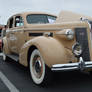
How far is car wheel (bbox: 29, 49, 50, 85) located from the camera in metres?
3.95

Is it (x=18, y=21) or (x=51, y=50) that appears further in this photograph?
(x=18, y=21)

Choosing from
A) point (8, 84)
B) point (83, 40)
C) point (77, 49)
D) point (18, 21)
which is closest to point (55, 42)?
point (77, 49)

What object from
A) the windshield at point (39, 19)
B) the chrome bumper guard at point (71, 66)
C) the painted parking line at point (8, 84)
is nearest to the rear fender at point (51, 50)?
the chrome bumper guard at point (71, 66)

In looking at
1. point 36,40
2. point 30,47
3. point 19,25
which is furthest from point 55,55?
point 19,25

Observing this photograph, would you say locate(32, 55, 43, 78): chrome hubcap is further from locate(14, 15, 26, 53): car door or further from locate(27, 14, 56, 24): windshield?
locate(27, 14, 56, 24): windshield

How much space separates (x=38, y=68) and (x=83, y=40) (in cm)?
118

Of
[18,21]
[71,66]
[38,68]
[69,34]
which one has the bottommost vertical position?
[38,68]

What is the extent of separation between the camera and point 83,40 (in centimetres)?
386

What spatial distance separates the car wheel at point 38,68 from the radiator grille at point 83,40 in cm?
85

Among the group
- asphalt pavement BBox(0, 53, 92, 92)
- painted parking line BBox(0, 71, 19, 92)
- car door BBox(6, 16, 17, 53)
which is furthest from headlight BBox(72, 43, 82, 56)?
car door BBox(6, 16, 17, 53)

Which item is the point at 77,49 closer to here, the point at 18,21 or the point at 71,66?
the point at 71,66

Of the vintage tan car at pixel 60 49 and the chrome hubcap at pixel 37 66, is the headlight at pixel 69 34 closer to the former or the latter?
the vintage tan car at pixel 60 49

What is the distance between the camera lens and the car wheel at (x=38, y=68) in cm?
395

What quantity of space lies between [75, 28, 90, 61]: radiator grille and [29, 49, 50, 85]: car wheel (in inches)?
33.5
